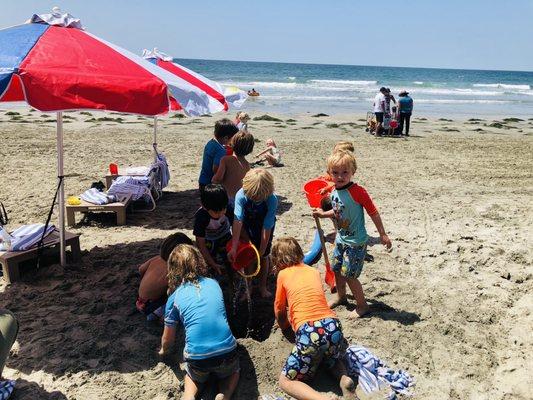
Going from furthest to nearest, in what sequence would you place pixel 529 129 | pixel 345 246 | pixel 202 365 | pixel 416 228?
pixel 529 129, pixel 416 228, pixel 345 246, pixel 202 365

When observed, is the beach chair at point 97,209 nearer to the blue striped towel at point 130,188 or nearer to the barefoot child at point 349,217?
the blue striped towel at point 130,188

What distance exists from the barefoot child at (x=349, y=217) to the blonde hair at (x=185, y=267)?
126 centimetres

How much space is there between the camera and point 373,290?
4.83 m

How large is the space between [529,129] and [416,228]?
15505 millimetres

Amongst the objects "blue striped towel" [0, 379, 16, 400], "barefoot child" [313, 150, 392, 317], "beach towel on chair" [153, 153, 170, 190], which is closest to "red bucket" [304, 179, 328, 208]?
"barefoot child" [313, 150, 392, 317]

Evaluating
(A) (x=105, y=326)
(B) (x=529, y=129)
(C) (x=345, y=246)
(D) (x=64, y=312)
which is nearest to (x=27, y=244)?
(D) (x=64, y=312)

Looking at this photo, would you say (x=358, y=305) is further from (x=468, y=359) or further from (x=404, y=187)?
(x=404, y=187)

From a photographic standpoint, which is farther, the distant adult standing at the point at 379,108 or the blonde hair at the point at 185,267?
the distant adult standing at the point at 379,108

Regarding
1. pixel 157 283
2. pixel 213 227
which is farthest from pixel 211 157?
pixel 157 283

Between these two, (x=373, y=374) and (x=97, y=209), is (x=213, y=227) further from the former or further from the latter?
(x=97, y=209)

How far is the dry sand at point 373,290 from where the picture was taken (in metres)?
3.54

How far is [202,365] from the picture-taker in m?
3.24

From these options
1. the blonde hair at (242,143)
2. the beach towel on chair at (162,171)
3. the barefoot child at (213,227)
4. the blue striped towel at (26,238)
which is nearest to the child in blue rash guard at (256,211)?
the barefoot child at (213,227)

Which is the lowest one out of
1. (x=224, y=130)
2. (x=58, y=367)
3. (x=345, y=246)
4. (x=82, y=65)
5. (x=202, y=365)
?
(x=58, y=367)
